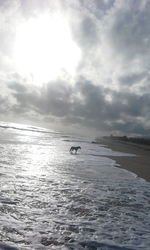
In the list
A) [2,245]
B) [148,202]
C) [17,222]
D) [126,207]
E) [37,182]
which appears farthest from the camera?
[37,182]

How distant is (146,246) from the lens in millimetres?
6184

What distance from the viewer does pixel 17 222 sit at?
6.96 metres

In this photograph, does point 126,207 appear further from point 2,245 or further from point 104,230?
point 2,245

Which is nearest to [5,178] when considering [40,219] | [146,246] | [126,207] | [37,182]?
[37,182]

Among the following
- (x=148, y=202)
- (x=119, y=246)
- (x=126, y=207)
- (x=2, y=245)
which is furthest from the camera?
(x=148, y=202)

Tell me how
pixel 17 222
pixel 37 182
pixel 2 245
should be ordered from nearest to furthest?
pixel 2 245
pixel 17 222
pixel 37 182

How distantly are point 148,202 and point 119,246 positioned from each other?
4676mm

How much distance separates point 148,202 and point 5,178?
24.1 ft

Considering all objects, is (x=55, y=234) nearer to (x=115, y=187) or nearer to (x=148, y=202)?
(x=148, y=202)

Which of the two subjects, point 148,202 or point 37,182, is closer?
point 148,202

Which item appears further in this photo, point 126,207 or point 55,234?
point 126,207

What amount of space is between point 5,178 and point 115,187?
596 cm

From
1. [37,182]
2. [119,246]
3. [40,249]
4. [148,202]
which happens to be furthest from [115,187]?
[40,249]

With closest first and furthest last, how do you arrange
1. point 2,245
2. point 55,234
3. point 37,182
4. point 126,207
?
point 2,245, point 55,234, point 126,207, point 37,182
